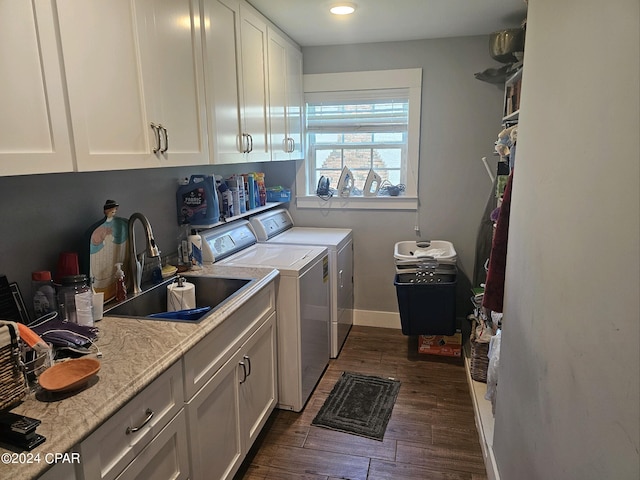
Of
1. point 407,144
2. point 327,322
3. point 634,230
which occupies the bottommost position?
point 327,322

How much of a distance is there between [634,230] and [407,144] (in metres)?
2.70

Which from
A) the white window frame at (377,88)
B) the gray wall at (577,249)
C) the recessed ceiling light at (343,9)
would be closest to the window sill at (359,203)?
the white window frame at (377,88)

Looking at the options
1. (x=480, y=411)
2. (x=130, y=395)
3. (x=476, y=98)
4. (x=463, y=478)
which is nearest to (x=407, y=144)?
(x=476, y=98)

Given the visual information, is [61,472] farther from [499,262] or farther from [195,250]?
[499,262]

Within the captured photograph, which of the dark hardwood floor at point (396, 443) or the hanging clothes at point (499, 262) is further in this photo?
the dark hardwood floor at point (396, 443)

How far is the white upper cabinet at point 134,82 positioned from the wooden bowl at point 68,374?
57 cm

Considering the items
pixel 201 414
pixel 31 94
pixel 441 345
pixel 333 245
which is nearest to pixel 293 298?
pixel 333 245

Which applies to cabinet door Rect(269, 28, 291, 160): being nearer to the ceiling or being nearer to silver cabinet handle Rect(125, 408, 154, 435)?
the ceiling

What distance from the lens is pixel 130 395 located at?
1.13 meters

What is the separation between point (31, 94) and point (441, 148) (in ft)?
9.07

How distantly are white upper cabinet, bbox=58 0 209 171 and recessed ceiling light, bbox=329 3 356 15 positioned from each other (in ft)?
2.98

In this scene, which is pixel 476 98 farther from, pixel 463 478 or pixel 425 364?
pixel 463 478

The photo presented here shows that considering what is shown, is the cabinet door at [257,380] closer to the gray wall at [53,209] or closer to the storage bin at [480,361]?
the gray wall at [53,209]

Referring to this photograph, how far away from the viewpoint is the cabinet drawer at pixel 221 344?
1477 mm
